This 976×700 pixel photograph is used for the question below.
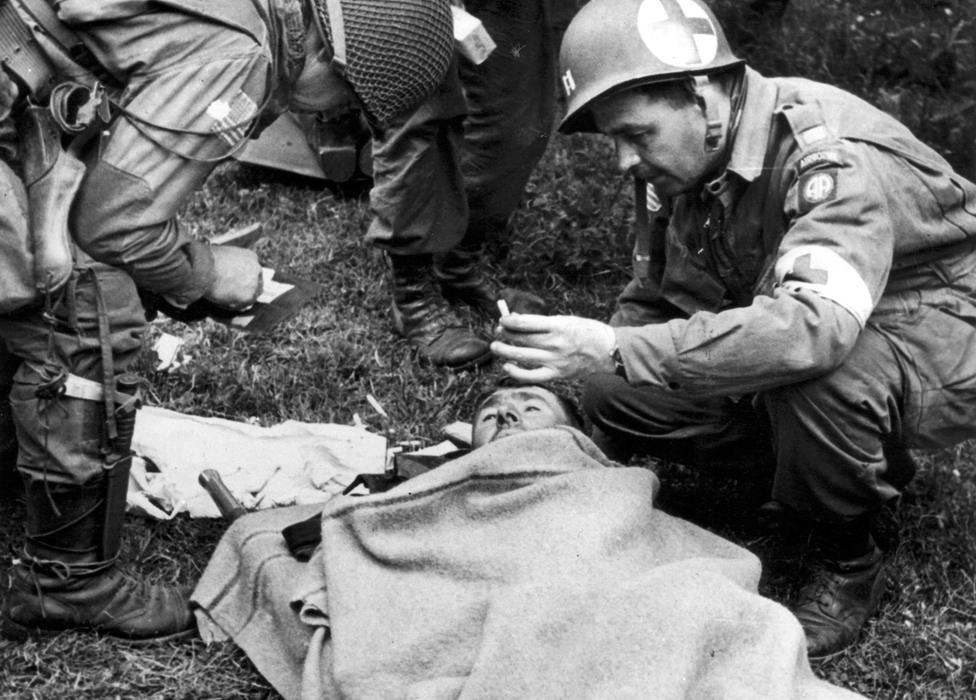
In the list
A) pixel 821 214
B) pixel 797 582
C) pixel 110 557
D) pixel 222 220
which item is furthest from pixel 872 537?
pixel 222 220

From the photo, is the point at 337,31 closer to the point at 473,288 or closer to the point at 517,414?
the point at 517,414

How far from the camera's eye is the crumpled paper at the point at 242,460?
441cm

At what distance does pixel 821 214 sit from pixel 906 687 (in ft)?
4.61

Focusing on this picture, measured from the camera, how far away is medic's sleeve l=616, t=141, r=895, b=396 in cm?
340

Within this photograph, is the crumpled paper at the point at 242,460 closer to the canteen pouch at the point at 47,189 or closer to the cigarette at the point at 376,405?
the cigarette at the point at 376,405

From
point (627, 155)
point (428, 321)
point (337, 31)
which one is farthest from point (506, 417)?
point (428, 321)

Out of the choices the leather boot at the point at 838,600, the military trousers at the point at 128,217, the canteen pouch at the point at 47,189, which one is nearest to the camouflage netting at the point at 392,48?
the military trousers at the point at 128,217

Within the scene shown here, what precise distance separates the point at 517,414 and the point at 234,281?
966 millimetres

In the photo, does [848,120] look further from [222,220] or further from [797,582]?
[222,220]

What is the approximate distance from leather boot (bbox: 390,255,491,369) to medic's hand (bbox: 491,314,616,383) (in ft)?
5.42

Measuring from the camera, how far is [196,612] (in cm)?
391

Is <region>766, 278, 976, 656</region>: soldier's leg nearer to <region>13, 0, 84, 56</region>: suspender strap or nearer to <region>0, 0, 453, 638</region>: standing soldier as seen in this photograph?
<region>0, 0, 453, 638</region>: standing soldier

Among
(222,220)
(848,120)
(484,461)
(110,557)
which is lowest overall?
(222,220)

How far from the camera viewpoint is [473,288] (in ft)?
18.4
